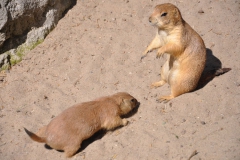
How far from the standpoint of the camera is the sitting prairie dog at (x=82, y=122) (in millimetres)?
3793

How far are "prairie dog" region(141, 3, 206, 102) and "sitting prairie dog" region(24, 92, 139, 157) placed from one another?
0.69 metres

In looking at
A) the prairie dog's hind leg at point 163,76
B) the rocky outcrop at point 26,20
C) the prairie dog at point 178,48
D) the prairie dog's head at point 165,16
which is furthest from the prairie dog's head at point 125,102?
the rocky outcrop at point 26,20

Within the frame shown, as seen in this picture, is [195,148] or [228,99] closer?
[195,148]

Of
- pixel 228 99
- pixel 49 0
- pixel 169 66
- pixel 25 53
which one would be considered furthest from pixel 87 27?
pixel 228 99

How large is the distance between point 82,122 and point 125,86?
120 centimetres

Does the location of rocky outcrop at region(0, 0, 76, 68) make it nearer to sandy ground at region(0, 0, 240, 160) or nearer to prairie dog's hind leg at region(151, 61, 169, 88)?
sandy ground at region(0, 0, 240, 160)

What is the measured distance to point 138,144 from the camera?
13.2 ft

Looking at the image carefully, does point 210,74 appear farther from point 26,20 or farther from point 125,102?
point 26,20

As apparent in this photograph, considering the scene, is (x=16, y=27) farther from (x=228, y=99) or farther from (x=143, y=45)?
(x=228, y=99)

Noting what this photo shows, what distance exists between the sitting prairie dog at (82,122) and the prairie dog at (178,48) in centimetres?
69

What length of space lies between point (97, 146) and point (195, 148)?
125 centimetres

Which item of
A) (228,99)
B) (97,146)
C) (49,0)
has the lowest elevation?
(97,146)

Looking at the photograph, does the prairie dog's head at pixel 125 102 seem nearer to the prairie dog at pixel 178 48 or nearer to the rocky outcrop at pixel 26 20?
the prairie dog at pixel 178 48

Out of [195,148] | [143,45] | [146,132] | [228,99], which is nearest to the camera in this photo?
[195,148]
